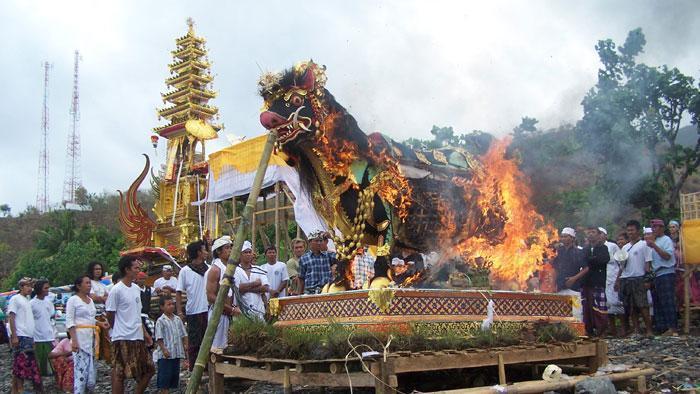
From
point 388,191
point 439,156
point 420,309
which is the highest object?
point 439,156

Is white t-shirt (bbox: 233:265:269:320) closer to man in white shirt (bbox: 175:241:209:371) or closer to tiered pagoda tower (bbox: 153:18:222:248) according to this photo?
man in white shirt (bbox: 175:241:209:371)

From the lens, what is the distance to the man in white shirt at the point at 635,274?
9.80 meters

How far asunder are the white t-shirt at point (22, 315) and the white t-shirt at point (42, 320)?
0.85 ft

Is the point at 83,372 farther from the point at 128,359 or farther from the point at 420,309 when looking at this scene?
the point at 420,309

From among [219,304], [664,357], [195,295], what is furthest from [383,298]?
[664,357]

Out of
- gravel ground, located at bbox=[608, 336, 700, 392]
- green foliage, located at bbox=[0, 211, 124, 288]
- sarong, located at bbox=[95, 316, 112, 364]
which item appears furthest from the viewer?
green foliage, located at bbox=[0, 211, 124, 288]

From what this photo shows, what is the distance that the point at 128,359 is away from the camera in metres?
7.22

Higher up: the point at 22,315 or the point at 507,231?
the point at 507,231

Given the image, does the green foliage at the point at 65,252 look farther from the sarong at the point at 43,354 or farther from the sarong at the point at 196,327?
the sarong at the point at 196,327

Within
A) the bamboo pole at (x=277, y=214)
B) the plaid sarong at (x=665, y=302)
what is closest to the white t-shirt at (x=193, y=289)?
the plaid sarong at (x=665, y=302)

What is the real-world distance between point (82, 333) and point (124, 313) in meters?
0.97

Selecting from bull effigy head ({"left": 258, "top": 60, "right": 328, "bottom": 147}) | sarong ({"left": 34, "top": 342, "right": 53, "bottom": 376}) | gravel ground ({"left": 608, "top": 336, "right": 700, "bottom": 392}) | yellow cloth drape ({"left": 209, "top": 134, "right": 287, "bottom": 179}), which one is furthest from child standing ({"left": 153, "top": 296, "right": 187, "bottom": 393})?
yellow cloth drape ({"left": 209, "top": 134, "right": 287, "bottom": 179})

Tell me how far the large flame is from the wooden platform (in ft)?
5.18

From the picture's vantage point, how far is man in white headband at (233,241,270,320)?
734cm
